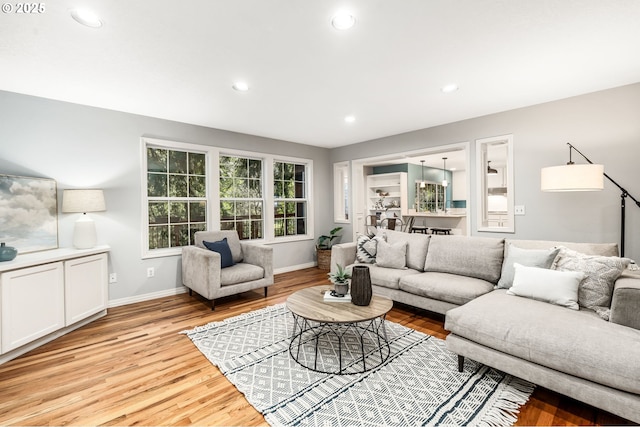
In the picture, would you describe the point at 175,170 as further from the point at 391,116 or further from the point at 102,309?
the point at 391,116

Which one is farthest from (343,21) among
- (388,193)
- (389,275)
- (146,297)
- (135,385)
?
(388,193)

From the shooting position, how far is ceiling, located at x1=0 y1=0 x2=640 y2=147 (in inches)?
73.3

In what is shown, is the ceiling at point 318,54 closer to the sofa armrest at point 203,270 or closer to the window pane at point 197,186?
the window pane at point 197,186

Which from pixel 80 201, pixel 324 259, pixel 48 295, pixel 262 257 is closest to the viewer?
pixel 48 295

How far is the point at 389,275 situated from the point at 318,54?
8.07 ft

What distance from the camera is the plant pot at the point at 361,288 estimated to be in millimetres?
2443

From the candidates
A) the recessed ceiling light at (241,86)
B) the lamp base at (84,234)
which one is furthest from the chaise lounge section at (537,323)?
the lamp base at (84,234)

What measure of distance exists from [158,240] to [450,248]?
396 centimetres

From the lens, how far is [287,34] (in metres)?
2.11

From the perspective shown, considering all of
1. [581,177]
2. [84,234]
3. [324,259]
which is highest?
[581,177]

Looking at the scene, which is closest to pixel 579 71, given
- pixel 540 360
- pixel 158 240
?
pixel 540 360

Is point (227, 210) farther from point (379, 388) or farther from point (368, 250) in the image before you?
point (379, 388)

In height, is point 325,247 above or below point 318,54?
below

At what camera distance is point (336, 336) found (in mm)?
2752
